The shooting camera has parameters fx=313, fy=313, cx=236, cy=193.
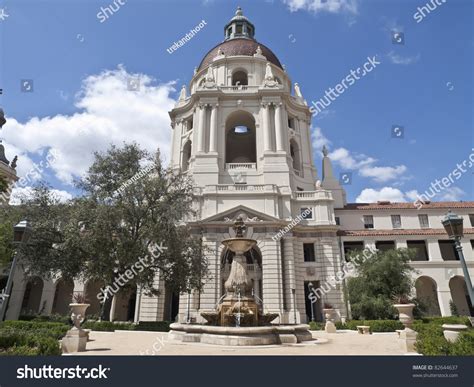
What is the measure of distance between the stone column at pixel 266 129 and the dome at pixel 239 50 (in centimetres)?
1287

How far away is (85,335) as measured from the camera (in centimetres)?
1208

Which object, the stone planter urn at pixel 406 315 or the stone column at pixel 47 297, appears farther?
the stone column at pixel 47 297

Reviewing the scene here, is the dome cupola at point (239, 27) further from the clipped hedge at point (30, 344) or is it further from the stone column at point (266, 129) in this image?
the clipped hedge at point (30, 344)

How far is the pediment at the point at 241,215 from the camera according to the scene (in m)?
34.6

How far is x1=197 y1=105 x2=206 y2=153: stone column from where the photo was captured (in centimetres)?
4228

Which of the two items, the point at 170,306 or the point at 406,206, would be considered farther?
the point at 406,206

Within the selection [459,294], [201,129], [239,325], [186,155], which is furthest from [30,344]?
[459,294]

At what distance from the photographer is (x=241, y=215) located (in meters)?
34.7

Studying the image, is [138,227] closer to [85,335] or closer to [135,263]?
[135,263]

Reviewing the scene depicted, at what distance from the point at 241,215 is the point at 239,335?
22022 millimetres

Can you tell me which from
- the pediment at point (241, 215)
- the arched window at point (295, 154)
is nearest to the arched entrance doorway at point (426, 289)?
the pediment at point (241, 215)

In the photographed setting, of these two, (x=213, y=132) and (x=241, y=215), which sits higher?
(x=213, y=132)

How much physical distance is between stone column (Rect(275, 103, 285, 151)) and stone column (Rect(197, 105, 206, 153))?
10062 mm

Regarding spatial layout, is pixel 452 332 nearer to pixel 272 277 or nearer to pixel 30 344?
pixel 30 344
